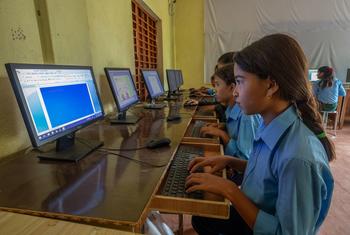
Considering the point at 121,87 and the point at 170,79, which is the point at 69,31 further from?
the point at 170,79

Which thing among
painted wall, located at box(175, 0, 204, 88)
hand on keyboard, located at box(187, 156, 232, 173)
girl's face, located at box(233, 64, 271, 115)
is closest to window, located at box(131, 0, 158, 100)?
painted wall, located at box(175, 0, 204, 88)

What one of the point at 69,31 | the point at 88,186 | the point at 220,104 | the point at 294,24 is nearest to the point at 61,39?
the point at 69,31

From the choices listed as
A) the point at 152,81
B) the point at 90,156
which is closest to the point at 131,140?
the point at 90,156

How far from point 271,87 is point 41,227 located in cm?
71

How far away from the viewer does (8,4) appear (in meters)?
0.92

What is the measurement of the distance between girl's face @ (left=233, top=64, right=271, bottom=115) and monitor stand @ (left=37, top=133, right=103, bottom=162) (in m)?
0.64

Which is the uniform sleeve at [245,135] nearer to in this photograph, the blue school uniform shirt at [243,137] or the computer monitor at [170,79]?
the blue school uniform shirt at [243,137]

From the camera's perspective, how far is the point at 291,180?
62cm

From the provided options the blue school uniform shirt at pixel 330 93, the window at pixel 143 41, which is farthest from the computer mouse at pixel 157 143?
the blue school uniform shirt at pixel 330 93

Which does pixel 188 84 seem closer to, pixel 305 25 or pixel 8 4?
pixel 305 25

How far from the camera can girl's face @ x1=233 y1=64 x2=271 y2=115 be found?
0.76 meters

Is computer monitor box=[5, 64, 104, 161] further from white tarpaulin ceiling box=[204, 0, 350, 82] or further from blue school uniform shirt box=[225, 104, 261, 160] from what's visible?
white tarpaulin ceiling box=[204, 0, 350, 82]

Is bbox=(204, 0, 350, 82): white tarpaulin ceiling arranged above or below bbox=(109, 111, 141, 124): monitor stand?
above

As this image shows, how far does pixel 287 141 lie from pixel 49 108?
2.55 feet
